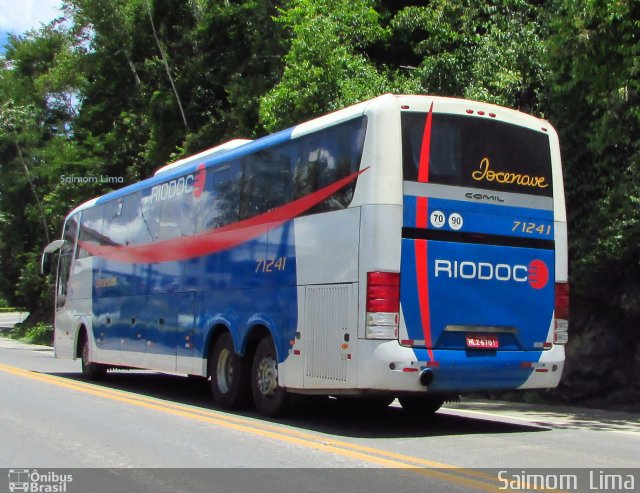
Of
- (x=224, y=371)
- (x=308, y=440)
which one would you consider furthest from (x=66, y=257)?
(x=308, y=440)

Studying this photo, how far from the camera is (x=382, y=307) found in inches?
361

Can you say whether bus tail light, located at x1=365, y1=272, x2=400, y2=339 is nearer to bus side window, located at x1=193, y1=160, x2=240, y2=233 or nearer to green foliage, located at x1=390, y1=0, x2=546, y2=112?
bus side window, located at x1=193, y1=160, x2=240, y2=233

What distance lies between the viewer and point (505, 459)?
812cm

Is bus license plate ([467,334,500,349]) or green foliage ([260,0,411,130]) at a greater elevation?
green foliage ([260,0,411,130])

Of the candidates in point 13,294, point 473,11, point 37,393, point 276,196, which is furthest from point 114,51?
point 276,196

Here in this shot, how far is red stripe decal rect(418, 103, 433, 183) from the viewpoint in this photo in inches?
375

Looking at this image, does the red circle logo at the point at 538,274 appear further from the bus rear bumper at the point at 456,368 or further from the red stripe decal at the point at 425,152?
the red stripe decal at the point at 425,152

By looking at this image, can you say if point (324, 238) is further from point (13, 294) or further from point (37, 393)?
point (13, 294)

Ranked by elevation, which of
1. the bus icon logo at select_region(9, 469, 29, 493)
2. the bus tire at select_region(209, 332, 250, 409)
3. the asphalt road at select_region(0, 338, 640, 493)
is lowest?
the bus icon logo at select_region(9, 469, 29, 493)

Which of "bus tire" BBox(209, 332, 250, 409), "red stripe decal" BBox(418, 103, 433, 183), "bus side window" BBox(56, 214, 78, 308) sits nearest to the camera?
"red stripe decal" BBox(418, 103, 433, 183)

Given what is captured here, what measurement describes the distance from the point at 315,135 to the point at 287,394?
3437mm

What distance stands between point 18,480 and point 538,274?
20.8 ft
